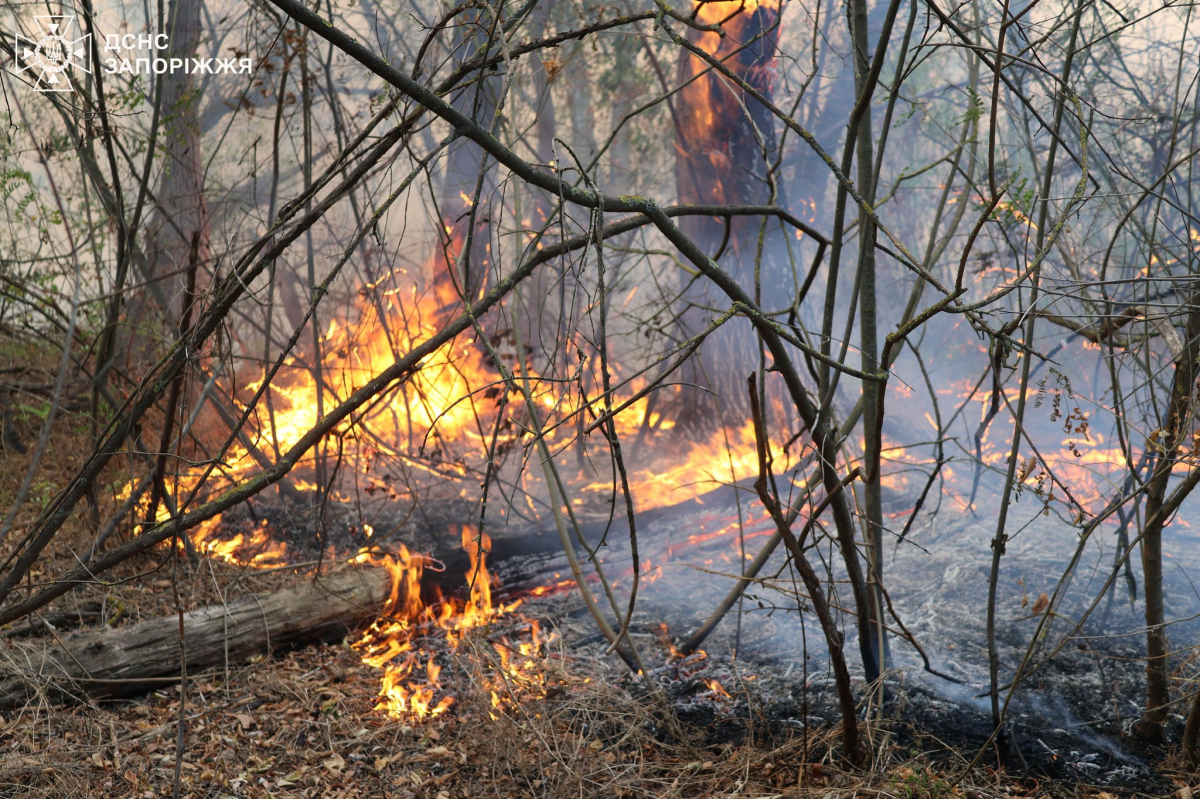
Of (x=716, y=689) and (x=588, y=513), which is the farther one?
(x=588, y=513)

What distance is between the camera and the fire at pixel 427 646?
372 cm

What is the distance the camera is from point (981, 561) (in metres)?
5.29

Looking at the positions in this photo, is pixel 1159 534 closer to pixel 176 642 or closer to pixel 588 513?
pixel 176 642

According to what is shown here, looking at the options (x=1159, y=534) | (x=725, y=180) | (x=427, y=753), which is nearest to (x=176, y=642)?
(x=427, y=753)

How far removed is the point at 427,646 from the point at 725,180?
232 inches

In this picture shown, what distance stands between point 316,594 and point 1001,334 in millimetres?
3971

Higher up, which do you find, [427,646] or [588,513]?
[588,513]

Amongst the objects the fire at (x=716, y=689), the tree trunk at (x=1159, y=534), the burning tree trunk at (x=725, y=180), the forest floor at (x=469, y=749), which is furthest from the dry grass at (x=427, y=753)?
the burning tree trunk at (x=725, y=180)

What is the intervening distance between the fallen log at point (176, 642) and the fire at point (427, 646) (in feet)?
0.49

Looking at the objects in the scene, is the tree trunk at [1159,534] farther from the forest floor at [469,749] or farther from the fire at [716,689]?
the fire at [716,689]

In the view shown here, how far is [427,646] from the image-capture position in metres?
4.51

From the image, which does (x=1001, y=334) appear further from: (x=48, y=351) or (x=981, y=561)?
(x=48, y=351)

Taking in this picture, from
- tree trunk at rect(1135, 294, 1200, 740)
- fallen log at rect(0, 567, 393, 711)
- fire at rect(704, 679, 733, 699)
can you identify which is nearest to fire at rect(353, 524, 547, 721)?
fallen log at rect(0, 567, 393, 711)

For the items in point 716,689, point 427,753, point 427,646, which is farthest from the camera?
point 427,646
